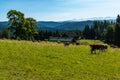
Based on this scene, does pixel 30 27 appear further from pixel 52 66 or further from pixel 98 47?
pixel 52 66

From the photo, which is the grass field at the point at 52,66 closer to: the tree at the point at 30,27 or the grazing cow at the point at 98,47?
the grazing cow at the point at 98,47

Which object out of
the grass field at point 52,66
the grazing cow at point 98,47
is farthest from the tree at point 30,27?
the grass field at point 52,66

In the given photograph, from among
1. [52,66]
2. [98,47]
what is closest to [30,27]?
[98,47]

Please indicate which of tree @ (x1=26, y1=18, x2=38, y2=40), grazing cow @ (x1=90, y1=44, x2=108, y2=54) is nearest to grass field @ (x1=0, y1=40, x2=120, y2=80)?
grazing cow @ (x1=90, y1=44, x2=108, y2=54)

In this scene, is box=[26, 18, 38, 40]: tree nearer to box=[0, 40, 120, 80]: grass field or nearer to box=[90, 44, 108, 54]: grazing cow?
box=[90, 44, 108, 54]: grazing cow

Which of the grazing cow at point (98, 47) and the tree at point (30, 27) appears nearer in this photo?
the grazing cow at point (98, 47)

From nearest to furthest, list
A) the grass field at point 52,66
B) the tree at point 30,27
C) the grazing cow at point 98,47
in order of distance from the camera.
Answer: the grass field at point 52,66
the grazing cow at point 98,47
the tree at point 30,27

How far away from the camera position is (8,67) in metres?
18.9

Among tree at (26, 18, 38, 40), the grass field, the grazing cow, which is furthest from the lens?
tree at (26, 18, 38, 40)

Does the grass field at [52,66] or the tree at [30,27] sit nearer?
the grass field at [52,66]

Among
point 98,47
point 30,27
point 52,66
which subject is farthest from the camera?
point 30,27

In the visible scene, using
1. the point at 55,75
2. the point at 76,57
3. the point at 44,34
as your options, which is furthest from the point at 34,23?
the point at 55,75

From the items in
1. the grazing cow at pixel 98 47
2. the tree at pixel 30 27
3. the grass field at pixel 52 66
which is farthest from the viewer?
the tree at pixel 30 27

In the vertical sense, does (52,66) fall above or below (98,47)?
below
